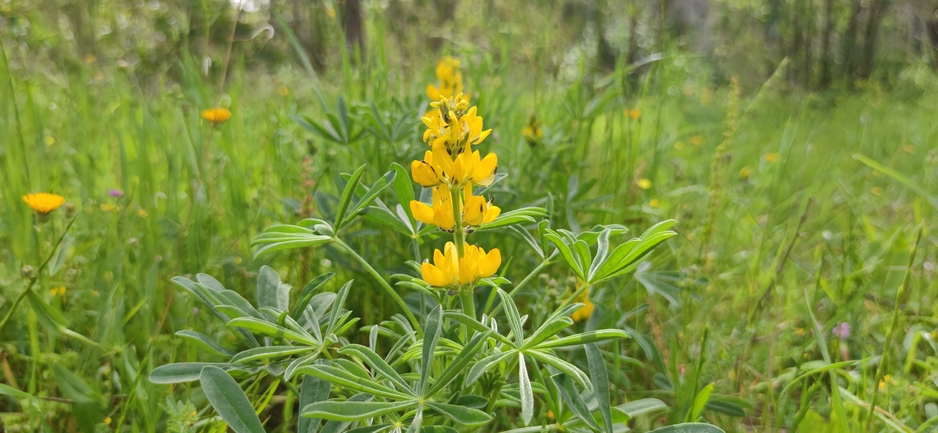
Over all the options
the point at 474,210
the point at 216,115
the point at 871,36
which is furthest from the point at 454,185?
the point at 871,36

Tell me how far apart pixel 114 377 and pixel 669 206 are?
5.59 ft

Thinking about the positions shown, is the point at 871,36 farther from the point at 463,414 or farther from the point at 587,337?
the point at 463,414

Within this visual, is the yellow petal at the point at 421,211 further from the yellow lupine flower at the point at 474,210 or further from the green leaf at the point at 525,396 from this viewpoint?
the green leaf at the point at 525,396

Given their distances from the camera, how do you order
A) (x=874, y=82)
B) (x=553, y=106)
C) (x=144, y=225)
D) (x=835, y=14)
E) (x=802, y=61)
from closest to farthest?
1. (x=144, y=225)
2. (x=553, y=106)
3. (x=874, y=82)
4. (x=835, y=14)
5. (x=802, y=61)

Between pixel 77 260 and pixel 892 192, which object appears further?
pixel 892 192

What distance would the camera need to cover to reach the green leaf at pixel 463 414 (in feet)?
1.84

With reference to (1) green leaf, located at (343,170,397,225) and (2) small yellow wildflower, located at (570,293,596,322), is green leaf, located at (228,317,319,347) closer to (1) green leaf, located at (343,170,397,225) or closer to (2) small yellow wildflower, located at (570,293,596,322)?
(1) green leaf, located at (343,170,397,225)

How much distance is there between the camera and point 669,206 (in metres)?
1.93

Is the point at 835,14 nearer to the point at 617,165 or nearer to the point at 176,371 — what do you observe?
the point at 617,165

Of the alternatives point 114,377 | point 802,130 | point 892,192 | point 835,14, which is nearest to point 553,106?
point 892,192

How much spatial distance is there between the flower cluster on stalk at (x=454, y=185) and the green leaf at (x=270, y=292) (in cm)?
29

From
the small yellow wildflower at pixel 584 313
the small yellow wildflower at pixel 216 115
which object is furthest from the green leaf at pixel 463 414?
the small yellow wildflower at pixel 216 115

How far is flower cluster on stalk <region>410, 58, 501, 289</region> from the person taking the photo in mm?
631

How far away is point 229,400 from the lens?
63 centimetres
